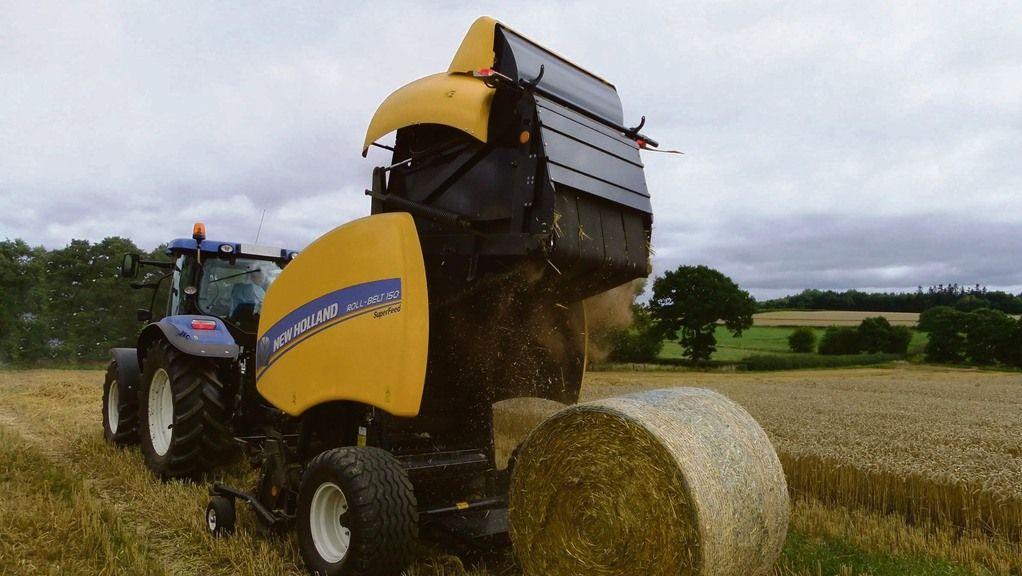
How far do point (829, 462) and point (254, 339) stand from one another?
5.29 meters

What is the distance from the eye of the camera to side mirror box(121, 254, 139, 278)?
6530 mm

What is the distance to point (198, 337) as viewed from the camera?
5586mm

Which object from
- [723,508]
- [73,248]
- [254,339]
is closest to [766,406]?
[254,339]

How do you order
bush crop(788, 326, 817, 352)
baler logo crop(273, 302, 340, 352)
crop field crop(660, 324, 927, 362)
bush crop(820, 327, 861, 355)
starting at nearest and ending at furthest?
baler logo crop(273, 302, 340, 352)
crop field crop(660, 324, 927, 362)
bush crop(820, 327, 861, 355)
bush crop(788, 326, 817, 352)

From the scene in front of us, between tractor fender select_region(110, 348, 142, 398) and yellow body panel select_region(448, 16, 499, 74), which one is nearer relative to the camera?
yellow body panel select_region(448, 16, 499, 74)

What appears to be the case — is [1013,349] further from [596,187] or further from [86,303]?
[86,303]

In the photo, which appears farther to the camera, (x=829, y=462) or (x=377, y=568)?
(x=829, y=462)

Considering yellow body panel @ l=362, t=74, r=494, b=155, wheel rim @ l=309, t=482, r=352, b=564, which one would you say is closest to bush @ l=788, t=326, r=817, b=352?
yellow body panel @ l=362, t=74, r=494, b=155

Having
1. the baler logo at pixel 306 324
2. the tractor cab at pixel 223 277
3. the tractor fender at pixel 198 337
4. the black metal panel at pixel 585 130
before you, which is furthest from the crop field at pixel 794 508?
the black metal panel at pixel 585 130

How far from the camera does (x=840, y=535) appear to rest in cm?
459

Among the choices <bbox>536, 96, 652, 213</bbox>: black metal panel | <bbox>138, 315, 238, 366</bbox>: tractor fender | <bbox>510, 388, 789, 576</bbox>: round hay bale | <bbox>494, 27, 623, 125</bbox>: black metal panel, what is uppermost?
<bbox>494, 27, 623, 125</bbox>: black metal panel

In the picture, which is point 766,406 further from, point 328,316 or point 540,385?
point 328,316

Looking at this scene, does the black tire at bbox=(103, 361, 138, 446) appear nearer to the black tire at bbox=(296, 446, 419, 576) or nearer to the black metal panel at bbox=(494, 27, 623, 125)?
the black tire at bbox=(296, 446, 419, 576)

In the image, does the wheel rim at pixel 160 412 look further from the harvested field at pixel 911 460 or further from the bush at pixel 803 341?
the bush at pixel 803 341
